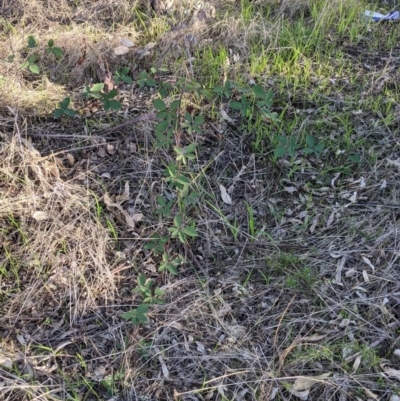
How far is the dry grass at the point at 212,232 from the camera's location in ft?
6.73

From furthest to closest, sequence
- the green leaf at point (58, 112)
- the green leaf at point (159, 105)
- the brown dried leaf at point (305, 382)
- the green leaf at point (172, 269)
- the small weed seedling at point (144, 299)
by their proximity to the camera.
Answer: the green leaf at point (58, 112)
the green leaf at point (159, 105)
the green leaf at point (172, 269)
the small weed seedling at point (144, 299)
the brown dried leaf at point (305, 382)

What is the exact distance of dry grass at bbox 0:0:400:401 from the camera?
205 cm

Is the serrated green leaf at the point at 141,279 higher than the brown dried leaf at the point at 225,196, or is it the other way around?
the brown dried leaf at the point at 225,196

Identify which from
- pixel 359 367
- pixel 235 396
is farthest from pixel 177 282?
pixel 359 367

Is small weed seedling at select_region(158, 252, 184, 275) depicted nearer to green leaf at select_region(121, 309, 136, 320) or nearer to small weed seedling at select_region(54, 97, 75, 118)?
green leaf at select_region(121, 309, 136, 320)

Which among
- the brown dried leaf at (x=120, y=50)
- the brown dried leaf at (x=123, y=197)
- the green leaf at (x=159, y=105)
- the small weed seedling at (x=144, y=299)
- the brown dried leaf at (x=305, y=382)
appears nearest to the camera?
the brown dried leaf at (x=305, y=382)

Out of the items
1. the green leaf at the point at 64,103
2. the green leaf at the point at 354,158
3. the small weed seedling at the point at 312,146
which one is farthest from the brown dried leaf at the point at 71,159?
the green leaf at the point at 354,158

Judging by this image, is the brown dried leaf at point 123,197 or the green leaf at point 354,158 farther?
the green leaf at point 354,158

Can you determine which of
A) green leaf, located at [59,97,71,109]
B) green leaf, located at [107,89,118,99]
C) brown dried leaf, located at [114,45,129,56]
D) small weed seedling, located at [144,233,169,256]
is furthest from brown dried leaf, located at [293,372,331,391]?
brown dried leaf, located at [114,45,129,56]

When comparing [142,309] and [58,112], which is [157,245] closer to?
[142,309]

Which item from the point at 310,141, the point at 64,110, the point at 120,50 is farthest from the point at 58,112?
the point at 310,141

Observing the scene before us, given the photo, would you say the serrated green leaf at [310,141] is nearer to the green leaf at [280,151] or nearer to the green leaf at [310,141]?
the green leaf at [310,141]

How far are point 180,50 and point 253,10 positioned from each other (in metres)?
0.71

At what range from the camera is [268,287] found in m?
2.30
